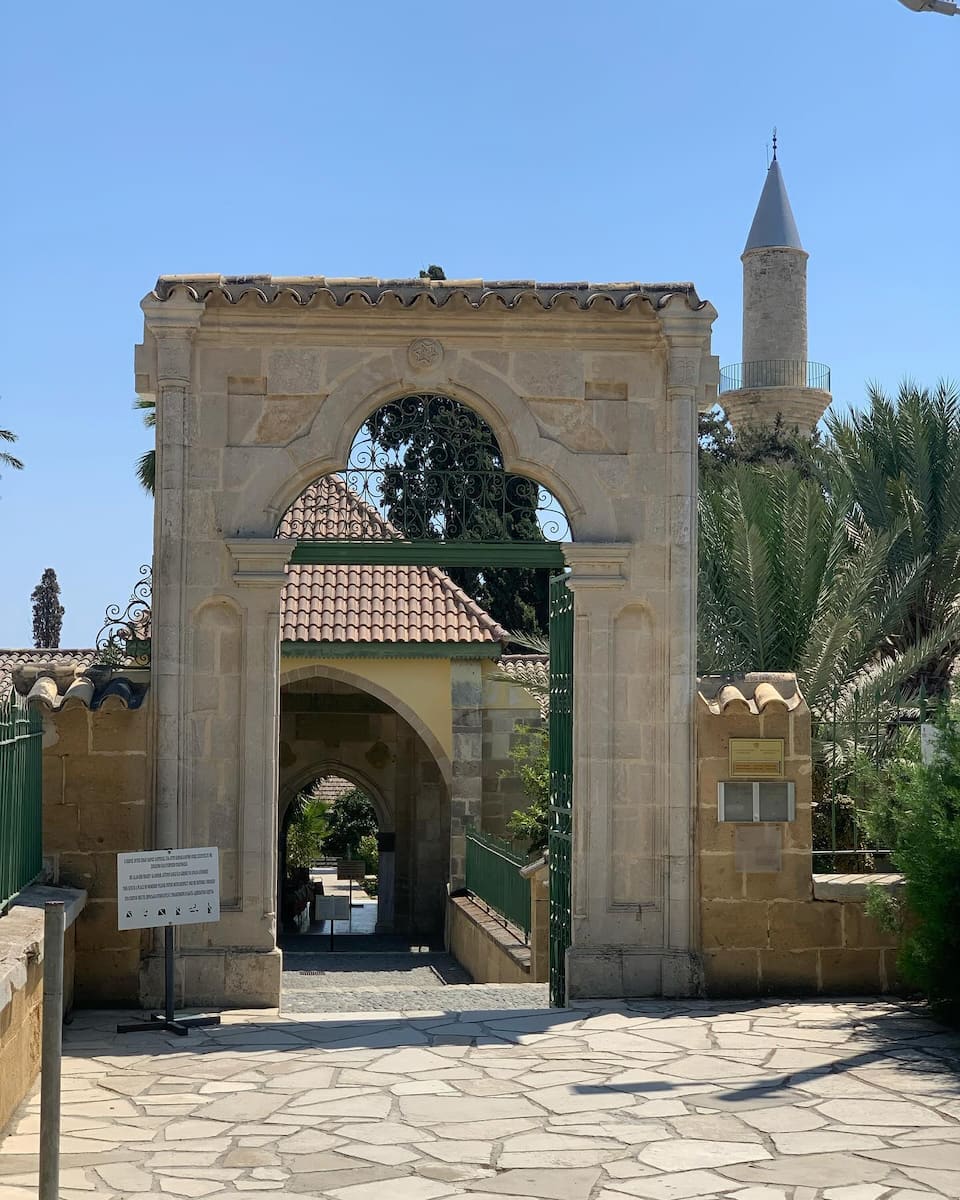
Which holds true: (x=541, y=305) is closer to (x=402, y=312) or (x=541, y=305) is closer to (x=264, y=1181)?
(x=402, y=312)

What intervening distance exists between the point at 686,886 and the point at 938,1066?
2.20 metres

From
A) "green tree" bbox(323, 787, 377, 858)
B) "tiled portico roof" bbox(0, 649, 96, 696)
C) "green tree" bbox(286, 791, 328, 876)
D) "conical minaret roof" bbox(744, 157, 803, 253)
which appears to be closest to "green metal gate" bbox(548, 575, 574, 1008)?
"tiled portico roof" bbox(0, 649, 96, 696)

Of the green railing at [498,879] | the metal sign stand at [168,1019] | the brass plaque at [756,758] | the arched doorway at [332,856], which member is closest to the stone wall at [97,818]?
the metal sign stand at [168,1019]

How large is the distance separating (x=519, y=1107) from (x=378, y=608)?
1418 cm

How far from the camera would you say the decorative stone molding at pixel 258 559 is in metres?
9.39

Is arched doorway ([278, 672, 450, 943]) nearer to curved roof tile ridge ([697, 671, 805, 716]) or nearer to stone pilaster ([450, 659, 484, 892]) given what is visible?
stone pilaster ([450, 659, 484, 892])

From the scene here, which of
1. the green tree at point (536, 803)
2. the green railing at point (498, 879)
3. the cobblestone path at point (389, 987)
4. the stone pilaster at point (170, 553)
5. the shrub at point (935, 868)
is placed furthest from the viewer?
the green tree at point (536, 803)

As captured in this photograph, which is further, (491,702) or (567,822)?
(491,702)

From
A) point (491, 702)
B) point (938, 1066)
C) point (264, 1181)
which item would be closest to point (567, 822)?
point (938, 1066)

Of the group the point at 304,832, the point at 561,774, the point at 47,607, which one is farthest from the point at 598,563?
the point at 47,607

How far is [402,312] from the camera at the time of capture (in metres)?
9.59

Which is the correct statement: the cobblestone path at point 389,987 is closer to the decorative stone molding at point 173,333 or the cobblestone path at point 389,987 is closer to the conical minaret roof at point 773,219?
the decorative stone molding at point 173,333

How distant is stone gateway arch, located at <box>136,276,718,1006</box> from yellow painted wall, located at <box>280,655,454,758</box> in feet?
34.5

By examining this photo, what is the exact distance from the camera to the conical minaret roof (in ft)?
132
